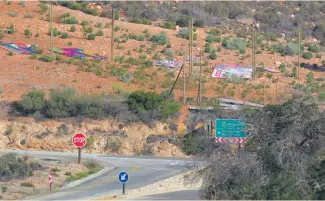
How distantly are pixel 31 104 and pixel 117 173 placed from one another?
16.2m

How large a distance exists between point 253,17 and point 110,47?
34.2 meters

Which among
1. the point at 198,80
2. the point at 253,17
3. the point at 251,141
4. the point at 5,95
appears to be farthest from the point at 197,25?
the point at 251,141

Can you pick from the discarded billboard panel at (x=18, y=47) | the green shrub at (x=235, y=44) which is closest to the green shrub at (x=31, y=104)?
the discarded billboard panel at (x=18, y=47)

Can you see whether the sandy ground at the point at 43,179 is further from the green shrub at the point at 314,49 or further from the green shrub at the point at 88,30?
the green shrub at the point at 314,49

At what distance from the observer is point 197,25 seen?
90.8 meters

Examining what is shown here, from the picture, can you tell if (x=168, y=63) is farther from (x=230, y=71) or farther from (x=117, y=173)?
(x=117, y=173)

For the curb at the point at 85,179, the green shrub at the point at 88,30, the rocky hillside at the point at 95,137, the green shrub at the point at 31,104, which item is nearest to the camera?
the curb at the point at 85,179

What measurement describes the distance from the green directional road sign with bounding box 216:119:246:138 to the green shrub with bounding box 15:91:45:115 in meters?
24.0

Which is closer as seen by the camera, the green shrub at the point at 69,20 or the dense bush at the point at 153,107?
the dense bush at the point at 153,107

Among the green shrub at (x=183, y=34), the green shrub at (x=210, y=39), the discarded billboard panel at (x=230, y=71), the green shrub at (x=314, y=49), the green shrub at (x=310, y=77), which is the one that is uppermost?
the green shrub at (x=183, y=34)

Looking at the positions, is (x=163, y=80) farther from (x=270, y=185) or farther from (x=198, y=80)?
(x=270, y=185)

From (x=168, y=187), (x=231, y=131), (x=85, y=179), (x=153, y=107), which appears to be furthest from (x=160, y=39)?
(x=231, y=131)

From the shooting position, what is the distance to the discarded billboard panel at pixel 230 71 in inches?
2771

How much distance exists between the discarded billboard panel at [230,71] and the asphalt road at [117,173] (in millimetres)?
20475
